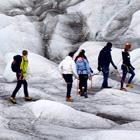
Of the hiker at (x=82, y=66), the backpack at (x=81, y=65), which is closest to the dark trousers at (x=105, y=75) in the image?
the hiker at (x=82, y=66)

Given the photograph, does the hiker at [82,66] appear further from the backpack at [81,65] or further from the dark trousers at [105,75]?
the dark trousers at [105,75]

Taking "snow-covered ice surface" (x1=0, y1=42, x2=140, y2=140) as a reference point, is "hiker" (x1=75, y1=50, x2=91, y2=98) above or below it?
above

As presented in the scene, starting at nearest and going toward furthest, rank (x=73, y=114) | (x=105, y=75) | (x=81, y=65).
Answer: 1. (x=73, y=114)
2. (x=81, y=65)
3. (x=105, y=75)

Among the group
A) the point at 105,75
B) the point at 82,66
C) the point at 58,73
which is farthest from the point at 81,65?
the point at 58,73

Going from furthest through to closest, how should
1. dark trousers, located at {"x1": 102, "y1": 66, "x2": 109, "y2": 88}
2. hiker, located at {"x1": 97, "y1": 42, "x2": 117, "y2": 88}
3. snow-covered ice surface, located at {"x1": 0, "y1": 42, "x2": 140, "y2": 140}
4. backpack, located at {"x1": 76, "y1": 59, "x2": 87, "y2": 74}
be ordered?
dark trousers, located at {"x1": 102, "y1": 66, "x2": 109, "y2": 88} < hiker, located at {"x1": 97, "y1": 42, "x2": 117, "y2": 88} < backpack, located at {"x1": 76, "y1": 59, "x2": 87, "y2": 74} < snow-covered ice surface, located at {"x1": 0, "y1": 42, "x2": 140, "y2": 140}

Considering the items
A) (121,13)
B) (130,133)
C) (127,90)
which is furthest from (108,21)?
(130,133)

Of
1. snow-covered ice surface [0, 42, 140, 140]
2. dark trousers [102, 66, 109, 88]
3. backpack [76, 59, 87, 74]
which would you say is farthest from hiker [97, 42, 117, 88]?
backpack [76, 59, 87, 74]

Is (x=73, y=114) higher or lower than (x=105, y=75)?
lower

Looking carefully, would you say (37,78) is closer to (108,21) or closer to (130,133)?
(108,21)

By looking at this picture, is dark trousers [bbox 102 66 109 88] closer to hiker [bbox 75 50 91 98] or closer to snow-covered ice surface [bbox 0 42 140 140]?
snow-covered ice surface [bbox 0 42 140 140]

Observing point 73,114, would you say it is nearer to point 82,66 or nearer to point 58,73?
point 82,66

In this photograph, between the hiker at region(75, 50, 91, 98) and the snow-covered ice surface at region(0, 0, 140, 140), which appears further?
the hiker at region(75, 50, 91, 98)

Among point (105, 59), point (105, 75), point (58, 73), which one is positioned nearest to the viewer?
point (105, 59)

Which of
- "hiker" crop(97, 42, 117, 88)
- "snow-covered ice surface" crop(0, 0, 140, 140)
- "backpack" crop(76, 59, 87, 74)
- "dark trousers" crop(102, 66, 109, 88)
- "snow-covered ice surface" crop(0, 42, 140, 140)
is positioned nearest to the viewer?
"snow-covered ice surface" crop(0, 42, 140, 140)
